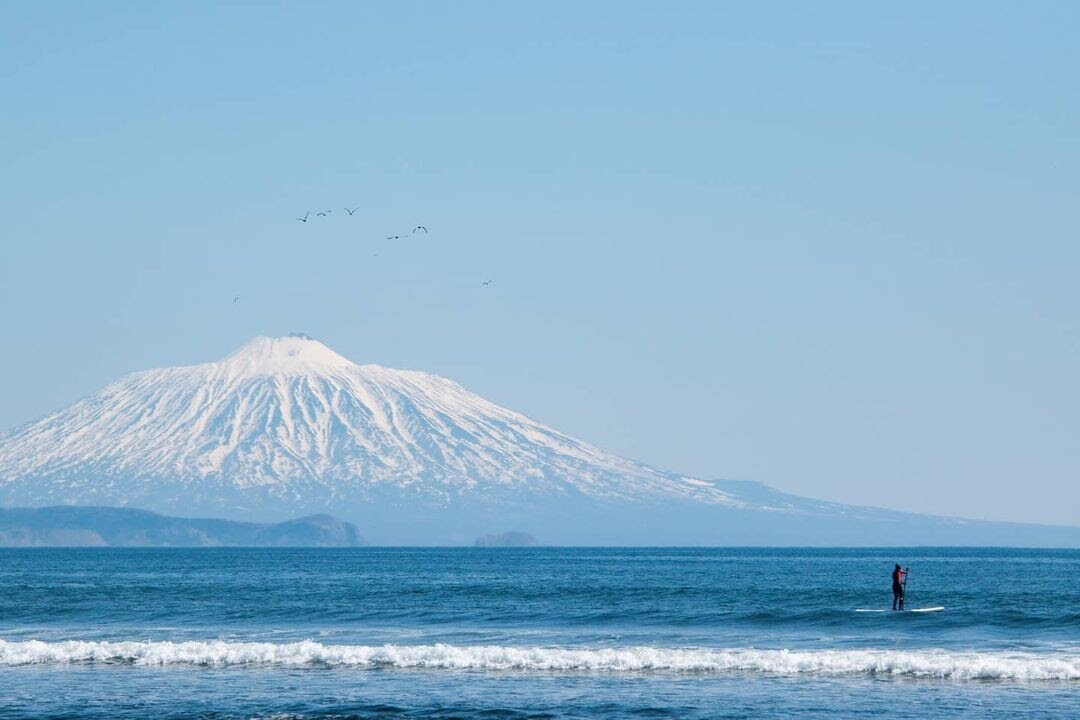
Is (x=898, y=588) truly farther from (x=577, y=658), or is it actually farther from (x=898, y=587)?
(x=577, y=658)

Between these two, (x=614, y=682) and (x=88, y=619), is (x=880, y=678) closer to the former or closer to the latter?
(x=614, y=682)

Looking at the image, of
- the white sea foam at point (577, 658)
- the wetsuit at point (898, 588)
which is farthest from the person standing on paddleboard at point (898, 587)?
the white sea foam at point (577, 658)

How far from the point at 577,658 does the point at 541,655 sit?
3.65 feet

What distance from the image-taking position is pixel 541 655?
44.8 metres

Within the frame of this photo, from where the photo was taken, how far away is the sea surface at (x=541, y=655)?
36344 mm

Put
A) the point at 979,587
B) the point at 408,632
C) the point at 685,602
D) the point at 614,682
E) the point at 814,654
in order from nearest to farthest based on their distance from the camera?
the point at 614,682, the point at 814,654, the point at 408,632, the point at 685,602, the point at 979,587

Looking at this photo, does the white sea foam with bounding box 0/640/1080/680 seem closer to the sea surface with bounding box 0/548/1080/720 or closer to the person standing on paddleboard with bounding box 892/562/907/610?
the sea surface with bounding box 0/548/1080/720

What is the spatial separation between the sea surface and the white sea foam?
0.09 meters

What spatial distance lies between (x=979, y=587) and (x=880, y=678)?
46864 millimetres

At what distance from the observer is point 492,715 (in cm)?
3494

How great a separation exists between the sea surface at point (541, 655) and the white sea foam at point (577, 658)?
0.09 meters

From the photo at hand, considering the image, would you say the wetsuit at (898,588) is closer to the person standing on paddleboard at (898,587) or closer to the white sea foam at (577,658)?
the person standing on paddleboard at (898,587)

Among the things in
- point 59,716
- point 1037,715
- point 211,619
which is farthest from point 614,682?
point 211,619

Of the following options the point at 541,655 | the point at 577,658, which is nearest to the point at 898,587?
the point at 577,658
